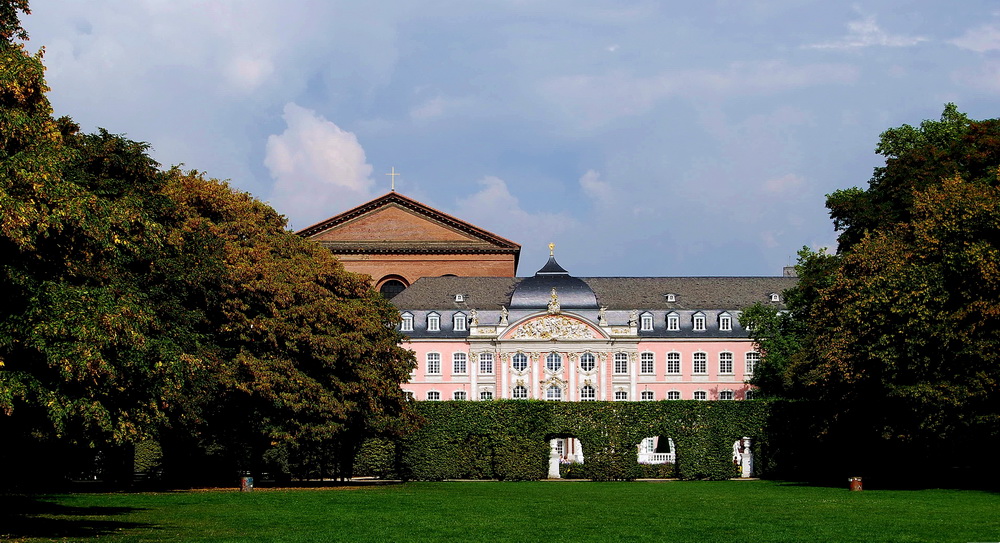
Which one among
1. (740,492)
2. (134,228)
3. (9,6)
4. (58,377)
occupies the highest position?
(9,6)

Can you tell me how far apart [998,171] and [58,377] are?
31448 mm

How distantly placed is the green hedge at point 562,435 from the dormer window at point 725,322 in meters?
37.6

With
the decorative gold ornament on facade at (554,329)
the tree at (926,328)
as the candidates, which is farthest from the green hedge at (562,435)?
the decorative gold ornament on facade at (554,329)

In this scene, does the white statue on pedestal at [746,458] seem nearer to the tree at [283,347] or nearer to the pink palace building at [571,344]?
the tree at [283,347]

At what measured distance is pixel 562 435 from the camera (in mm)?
56469

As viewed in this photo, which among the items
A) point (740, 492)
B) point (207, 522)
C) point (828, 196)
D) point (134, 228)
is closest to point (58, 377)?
point (134, 228)

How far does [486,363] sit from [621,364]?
1040cm

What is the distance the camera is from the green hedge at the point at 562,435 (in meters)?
54.4

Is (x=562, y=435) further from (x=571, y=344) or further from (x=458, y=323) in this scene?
(x=458, y=323)

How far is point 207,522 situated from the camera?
90.9 feet

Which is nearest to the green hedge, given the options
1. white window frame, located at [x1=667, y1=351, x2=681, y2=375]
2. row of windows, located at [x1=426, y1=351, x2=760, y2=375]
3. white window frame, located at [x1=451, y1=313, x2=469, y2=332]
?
row of windows, located at [x1=426, y1=351, x2=760, y2=375]

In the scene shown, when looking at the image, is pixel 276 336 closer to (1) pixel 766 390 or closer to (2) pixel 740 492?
(2) pixel 740 492

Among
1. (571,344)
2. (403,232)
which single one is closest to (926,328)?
(571,344)

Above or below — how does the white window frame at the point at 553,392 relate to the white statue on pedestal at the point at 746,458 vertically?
above
